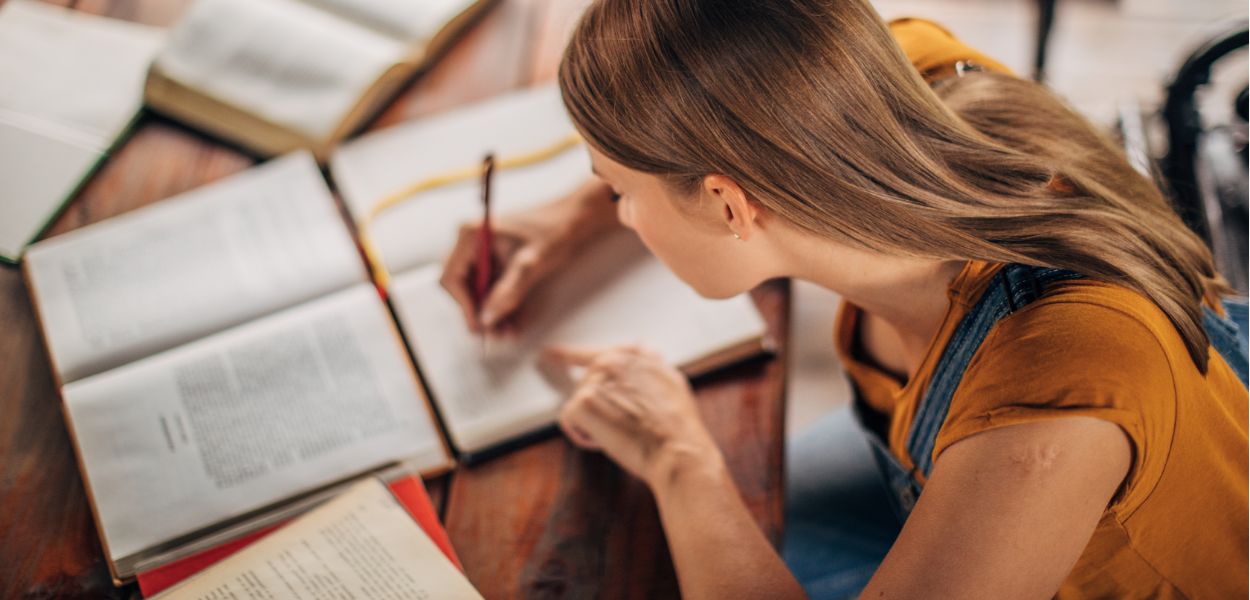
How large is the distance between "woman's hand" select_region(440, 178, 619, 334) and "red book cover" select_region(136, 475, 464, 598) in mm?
192

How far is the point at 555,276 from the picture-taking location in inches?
36.7

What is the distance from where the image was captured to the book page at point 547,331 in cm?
81

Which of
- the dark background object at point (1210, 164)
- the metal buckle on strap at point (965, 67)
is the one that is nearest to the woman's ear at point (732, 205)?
the metal buckle on strap at point (965, 67)

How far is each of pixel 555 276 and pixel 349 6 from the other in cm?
53

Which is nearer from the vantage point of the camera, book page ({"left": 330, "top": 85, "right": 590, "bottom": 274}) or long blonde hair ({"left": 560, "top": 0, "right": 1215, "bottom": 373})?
long blonde hair ({"left": 560, "top": 0, "right": 1215, "bottom": 373})

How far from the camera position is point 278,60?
41.7 inches

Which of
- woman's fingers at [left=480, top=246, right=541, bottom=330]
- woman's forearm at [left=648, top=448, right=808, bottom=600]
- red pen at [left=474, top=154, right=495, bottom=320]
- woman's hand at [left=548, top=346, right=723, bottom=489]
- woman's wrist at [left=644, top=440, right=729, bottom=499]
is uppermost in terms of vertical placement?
red pen at [left=474, top=154, right=495, bottom=320]

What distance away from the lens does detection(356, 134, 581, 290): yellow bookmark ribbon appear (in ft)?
→ 3.07

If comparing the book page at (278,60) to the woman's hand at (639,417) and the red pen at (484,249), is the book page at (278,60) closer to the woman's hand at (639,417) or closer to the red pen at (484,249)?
the red pen at (484,249)

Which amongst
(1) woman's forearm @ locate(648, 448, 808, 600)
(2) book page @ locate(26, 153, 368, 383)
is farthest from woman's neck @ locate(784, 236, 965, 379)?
(2) book page @ locate(26, 153, 368, 383)

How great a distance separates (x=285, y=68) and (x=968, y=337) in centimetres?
90

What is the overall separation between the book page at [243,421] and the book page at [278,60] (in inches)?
12.6

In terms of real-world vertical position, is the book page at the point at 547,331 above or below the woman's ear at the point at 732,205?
below

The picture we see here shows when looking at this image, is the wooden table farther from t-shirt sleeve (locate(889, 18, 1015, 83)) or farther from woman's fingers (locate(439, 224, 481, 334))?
t-shirt sleeve (locate(889, 18, 1015, 83))
